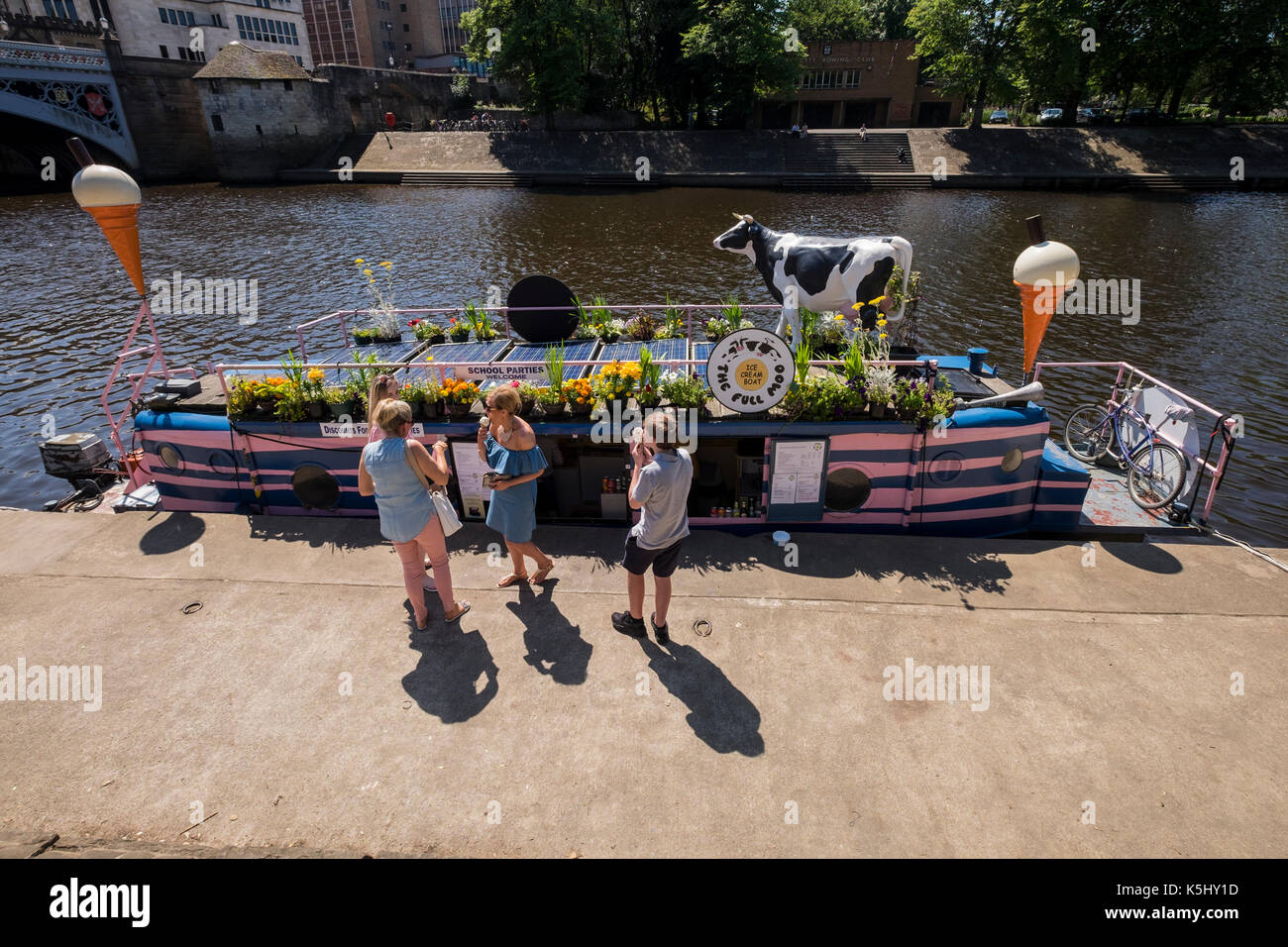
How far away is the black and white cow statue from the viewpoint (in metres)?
11.5

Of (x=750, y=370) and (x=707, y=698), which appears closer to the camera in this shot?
(x=707, y=698)

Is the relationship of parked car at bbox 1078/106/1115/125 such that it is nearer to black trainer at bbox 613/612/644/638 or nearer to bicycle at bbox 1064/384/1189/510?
bicycle at bbox 1064/384/1189/510

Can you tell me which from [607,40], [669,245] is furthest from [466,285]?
[607,40]

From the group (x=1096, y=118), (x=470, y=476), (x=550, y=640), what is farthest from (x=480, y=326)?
(x=1096, y=118)

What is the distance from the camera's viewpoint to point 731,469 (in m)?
9.12

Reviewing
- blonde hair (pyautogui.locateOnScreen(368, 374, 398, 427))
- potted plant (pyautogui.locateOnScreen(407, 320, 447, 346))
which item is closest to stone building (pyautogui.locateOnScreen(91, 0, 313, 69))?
potted plant (pyautogui.locateOnScreen(407, 320, 447, 346))

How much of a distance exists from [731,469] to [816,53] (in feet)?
231

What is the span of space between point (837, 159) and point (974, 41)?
15467mm

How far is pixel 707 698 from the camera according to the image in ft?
20.6

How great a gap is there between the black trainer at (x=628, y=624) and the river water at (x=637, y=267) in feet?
34.0

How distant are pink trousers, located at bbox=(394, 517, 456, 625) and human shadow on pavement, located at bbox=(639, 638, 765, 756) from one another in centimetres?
222

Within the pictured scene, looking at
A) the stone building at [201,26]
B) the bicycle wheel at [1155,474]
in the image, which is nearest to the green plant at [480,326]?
the bicycle wheel at [1155,474]

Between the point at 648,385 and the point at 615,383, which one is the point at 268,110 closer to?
the point at 615,383
